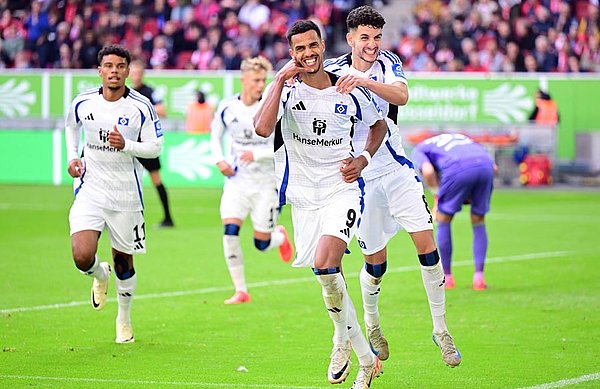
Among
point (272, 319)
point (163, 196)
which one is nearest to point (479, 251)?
point (272, 319)

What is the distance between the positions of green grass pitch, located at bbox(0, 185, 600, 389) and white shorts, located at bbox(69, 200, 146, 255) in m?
0.83

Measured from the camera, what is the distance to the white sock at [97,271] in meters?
10.0

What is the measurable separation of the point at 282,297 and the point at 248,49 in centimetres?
1994

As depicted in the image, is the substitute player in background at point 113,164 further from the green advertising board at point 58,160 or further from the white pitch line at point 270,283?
the green advertising board at point 58,160

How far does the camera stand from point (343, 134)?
8.26 meters

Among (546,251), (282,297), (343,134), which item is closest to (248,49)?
(546,251)

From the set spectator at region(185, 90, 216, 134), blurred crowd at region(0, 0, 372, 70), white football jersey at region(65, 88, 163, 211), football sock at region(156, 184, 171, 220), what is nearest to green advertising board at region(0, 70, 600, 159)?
spectator at region(185, 90, 216, 134)

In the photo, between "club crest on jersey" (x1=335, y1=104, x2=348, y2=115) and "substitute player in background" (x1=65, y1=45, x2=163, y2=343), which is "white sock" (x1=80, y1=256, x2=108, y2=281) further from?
"club crest on jersey" (x1=335, y1=104, x2=348, y2=115)

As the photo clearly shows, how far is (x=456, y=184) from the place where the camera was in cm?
1316

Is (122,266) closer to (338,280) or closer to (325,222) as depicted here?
(325,222)

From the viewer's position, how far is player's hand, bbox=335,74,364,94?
25.9ft

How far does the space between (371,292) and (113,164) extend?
2.49 m

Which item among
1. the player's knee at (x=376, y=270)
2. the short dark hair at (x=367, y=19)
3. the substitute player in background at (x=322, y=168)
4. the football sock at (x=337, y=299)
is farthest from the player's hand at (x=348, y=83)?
the player's knee at (x=376, y=270)

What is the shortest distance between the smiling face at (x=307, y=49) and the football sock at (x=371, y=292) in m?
A: 2.00
